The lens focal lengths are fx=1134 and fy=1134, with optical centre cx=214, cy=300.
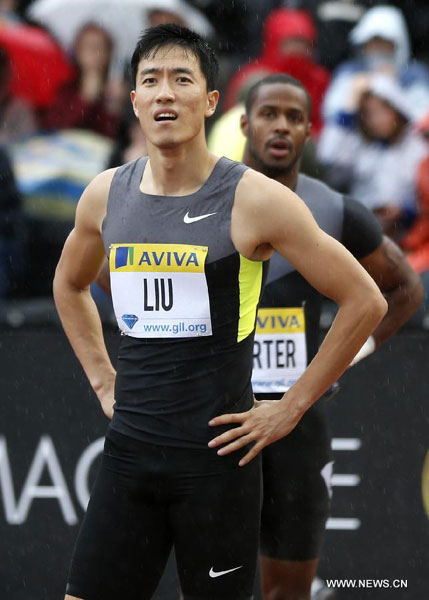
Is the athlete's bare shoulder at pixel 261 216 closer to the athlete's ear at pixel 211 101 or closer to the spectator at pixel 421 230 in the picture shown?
the athlete's ear at pixel 211 101

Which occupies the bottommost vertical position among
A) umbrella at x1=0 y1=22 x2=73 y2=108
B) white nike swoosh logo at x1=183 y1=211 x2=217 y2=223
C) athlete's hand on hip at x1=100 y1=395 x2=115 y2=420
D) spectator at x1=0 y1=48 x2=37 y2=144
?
athlete's hand on hip at x1=100 y1=395 x2=115 y2=420

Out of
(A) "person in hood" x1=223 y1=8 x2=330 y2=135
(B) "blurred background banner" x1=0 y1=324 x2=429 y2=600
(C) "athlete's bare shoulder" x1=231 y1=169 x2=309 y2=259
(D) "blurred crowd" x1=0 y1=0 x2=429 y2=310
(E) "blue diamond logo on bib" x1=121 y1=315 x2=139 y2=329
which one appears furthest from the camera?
(A) "person in hood" x1=223 y1=8 x2=330 y2=135

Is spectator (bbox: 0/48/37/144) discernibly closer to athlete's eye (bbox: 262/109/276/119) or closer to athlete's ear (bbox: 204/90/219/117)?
athlete's eye (bbox: 262/109/276/119)

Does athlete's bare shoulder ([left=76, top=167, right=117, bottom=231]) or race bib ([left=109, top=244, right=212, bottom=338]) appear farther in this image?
athlete's bare shoulder ([left=76, top=167, right=117, bottom=231])

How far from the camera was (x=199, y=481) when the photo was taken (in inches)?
135

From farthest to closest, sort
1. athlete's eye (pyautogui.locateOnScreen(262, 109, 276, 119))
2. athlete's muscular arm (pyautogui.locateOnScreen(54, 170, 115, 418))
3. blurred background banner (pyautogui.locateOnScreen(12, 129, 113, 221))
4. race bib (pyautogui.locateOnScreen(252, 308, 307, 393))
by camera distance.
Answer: blurred background banner (pyautogui.locateOnScreen(12, 129, 113, 221)) → athlete's eye (pyautogui.locateOnScreen(262, 109, 276, 119)) → race bib (pyautogui.locateOnScreen(252, 308, 307, 393)) → athlete's muscular arm (pyautogui.locateOnScreen(54, 170, 115, 418))

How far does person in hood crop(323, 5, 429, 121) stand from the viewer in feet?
24.2

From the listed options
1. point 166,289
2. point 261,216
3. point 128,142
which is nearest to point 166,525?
point 166,289

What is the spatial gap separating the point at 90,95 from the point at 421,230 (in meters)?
2.41

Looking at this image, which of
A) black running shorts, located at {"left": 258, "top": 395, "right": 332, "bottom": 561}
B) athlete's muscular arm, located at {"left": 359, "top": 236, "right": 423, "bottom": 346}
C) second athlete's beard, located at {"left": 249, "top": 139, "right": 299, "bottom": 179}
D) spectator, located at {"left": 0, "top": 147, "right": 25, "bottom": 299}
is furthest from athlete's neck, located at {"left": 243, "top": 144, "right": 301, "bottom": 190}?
spectator, located at {"left": 0, "top": 147, "right": 25, "bottom": 299}

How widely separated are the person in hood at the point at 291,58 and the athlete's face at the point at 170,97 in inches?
153

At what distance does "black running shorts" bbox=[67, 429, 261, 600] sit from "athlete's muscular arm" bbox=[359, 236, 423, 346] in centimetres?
158

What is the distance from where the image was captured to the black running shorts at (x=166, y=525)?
3.43 metres

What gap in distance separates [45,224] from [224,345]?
3.89 meters
